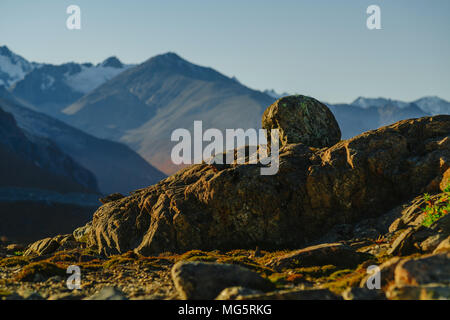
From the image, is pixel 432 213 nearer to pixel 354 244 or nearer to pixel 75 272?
pixel 354 244

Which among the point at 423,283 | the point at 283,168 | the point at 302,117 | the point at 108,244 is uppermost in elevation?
the point at 302,117

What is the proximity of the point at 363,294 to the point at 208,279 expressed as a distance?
603cm

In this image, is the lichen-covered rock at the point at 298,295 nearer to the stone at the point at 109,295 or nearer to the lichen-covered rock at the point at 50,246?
the stone at the point at 109,295

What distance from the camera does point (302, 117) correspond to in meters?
44.9

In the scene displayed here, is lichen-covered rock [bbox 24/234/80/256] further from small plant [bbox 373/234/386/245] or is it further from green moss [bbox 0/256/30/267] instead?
small plant [bbox 373/234/386/245]

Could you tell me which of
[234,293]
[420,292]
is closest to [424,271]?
[420,292]

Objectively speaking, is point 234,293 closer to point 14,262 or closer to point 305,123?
point 14,262

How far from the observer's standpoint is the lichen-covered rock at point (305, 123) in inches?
1758

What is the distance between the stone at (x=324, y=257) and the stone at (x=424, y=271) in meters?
7.49

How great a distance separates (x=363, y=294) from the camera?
1800 centimetres

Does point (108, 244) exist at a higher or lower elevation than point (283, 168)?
lower

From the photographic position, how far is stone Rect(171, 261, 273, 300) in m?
19.1

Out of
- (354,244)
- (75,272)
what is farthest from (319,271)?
(75,272)
